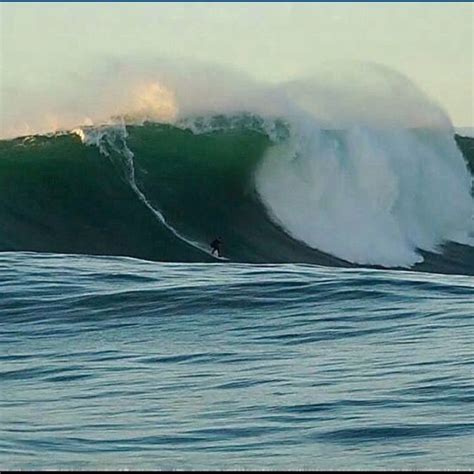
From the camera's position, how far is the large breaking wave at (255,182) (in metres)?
23.8

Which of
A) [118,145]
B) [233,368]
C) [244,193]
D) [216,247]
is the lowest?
[233,368]

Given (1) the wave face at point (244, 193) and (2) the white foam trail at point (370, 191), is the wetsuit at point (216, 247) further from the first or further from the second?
(2) the white foam trail at point (370, 191)

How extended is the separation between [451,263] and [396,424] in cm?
1953

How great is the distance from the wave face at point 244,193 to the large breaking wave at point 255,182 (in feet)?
0.10

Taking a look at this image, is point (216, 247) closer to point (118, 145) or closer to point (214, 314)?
point (118, 145)

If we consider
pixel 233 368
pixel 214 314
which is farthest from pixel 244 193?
pixel 233 368

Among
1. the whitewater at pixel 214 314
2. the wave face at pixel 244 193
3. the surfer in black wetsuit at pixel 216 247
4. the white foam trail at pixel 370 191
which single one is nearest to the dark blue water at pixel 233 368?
the whitewater at pixel 214 314

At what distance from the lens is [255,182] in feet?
88.1

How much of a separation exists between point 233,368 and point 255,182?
17780 millimetres

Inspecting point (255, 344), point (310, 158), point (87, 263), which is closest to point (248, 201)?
point (310, 158)

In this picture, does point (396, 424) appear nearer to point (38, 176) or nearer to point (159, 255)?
point (159, 255)

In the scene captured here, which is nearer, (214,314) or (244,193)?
(214,314)

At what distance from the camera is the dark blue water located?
7.00 metres

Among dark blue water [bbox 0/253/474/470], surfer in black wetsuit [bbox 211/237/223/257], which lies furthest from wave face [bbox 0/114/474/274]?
dark blue water [bbox 0/253/474/470]
